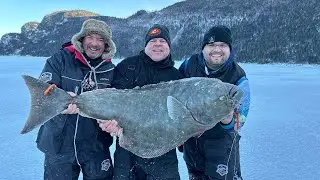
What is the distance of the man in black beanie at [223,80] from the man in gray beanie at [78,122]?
0.88m

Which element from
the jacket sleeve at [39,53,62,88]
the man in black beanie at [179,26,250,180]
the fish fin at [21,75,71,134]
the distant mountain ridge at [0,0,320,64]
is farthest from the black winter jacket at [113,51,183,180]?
the distant mountain ridge at [0,0,320,64]

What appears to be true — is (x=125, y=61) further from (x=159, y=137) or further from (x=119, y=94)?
(x=159, y=137)

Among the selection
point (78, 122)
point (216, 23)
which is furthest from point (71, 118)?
point (216, 23)

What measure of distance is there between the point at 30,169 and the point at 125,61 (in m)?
2.68

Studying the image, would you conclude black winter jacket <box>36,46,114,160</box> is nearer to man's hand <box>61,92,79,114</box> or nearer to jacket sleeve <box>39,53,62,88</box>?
jacket sleeve <box>39,53,62,88</box>

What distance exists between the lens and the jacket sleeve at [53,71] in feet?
10.7

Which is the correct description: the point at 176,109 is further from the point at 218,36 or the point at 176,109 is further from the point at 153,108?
the point at 218,36

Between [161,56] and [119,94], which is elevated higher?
[161,56]

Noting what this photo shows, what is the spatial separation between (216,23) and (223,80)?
9817 centimetres

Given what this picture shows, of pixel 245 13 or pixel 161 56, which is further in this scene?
pixel 245 13

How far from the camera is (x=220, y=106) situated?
9.34 feet

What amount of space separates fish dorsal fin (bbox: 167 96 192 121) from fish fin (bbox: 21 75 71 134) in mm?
897

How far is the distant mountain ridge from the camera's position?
2766 inches

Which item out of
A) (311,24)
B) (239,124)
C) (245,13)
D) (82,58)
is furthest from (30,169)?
(245,13)
